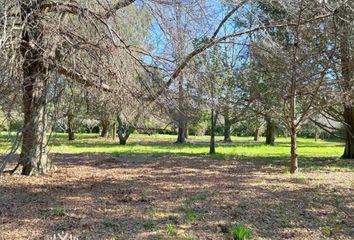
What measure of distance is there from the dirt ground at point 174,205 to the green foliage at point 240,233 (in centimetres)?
10

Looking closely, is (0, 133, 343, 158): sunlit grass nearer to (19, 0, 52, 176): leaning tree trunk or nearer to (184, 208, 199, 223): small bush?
(19, 0, 52, 176): leaning tree trunk

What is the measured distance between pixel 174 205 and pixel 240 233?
5.87 feet

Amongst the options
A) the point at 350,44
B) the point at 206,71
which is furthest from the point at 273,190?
the point at 350,44

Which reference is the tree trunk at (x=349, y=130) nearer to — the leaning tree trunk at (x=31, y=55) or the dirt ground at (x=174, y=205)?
the dirt ground at (x=174, y=205)

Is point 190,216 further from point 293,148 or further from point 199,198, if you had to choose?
point 293,148

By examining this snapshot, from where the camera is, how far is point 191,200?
636 centimetres

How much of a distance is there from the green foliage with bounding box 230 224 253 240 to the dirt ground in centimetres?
10

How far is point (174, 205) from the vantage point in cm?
600

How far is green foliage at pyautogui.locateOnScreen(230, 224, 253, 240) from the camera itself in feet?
14.3

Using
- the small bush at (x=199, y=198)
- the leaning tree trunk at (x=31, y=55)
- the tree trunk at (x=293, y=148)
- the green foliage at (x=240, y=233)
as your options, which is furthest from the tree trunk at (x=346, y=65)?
the leaning tree trunk at (x=31, y=55)

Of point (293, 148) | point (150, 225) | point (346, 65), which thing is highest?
point (346, 65)

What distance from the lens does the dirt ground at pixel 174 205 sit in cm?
464

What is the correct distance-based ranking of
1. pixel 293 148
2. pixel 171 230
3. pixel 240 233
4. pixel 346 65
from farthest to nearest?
pixel 346 65
pixel 293 148
pixel 171 230
pixel 240 233

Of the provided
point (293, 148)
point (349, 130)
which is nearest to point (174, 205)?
point (293, 148)
